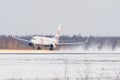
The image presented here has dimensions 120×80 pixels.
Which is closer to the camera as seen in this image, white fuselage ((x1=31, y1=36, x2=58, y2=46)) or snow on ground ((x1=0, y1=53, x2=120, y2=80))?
snow on ground ((x1=0, y1=53, x2=120, y2=80))

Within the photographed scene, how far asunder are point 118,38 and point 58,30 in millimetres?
48755

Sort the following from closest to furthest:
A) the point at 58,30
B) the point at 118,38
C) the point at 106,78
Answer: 1. the point at 106,78
2. the point at 58,30
3. the point at 118,38

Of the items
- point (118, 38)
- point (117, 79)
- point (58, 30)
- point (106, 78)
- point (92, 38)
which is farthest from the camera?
point (118, 38)

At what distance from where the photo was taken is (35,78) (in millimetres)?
28266

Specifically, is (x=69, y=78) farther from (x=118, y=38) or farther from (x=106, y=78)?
(x=118, y=38)

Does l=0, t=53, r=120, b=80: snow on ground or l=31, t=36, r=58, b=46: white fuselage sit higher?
l=31, t=36, r=58, b=46: white fuselage

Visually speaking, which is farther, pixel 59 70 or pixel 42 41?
pixel 42 41

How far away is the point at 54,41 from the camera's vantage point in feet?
362

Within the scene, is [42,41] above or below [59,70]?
above

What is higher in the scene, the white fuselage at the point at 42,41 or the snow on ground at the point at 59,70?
the white fuselage at the point at 42,41

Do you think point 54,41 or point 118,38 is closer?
point 54,41

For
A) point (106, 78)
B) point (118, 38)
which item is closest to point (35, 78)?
point (106, 78)

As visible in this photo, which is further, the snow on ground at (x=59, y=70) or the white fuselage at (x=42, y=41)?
the white fuselage at (x=42, y=41)

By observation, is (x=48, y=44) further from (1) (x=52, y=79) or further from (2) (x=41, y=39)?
(1) (x=52, y=79)
